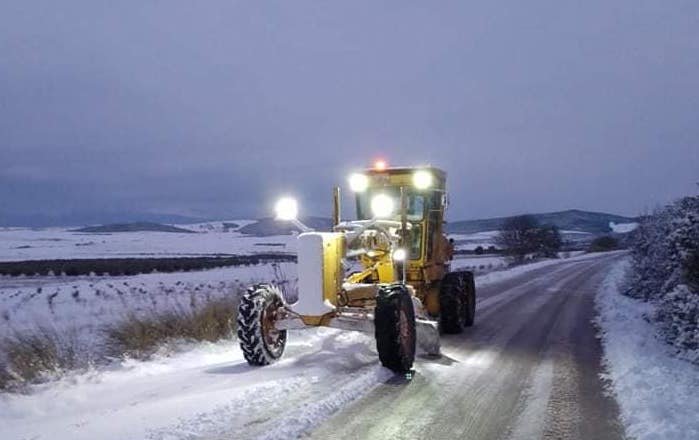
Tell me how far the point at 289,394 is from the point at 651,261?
15593 mm

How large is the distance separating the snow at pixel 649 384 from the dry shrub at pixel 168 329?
6110 mm

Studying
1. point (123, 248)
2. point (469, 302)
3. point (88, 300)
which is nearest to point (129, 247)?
point (123, 248)

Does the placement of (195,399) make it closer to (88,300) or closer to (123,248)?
(88,300)

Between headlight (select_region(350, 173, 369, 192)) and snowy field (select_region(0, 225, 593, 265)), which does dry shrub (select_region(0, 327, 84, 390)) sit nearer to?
headlight (select_region(350, 173, 369, 192))

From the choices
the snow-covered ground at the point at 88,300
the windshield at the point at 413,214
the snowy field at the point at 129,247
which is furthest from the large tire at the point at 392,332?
the snowy field at the point at 129,247

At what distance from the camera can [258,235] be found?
118 m

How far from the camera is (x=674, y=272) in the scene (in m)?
14.2

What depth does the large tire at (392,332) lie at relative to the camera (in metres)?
7.68

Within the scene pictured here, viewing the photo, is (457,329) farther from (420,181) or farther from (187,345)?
(187,345)

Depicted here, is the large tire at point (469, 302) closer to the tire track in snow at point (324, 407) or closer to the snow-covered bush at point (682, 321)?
the snow-covered bush at point (682, 321)

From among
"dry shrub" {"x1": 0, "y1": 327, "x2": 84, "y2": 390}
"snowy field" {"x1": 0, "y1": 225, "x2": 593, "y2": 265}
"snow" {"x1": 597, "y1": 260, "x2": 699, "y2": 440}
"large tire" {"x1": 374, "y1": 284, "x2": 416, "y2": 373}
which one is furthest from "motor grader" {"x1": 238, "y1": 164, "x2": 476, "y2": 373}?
"snowy field" {"x1": 0, "y1": 225, "x2": 593, "y2": 265}

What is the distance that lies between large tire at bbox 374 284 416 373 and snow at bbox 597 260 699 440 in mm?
2386

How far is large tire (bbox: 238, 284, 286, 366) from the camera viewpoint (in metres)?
8.15

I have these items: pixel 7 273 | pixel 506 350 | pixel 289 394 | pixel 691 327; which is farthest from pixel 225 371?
pixel 7 273
